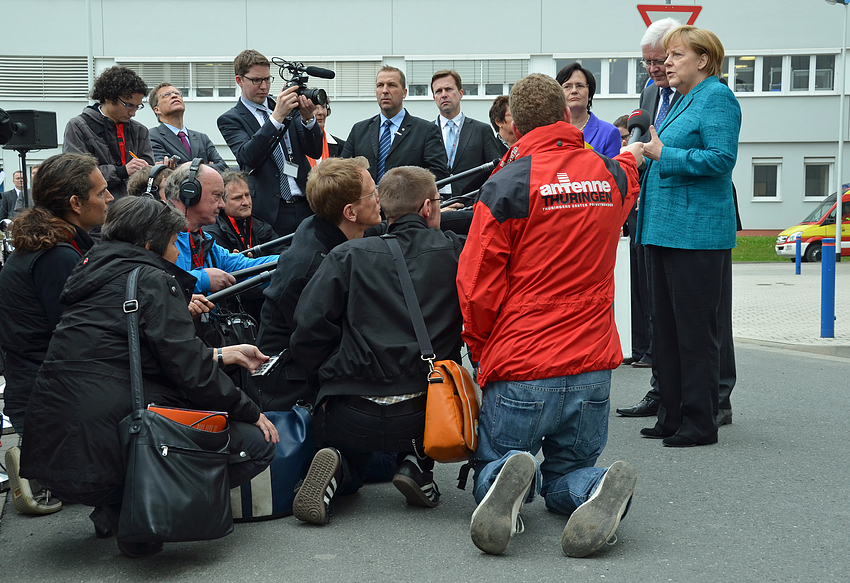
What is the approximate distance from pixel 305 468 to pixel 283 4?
29.3 meters

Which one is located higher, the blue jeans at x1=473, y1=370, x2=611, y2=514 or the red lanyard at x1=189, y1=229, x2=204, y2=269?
the red lanyard at x1=189, y1=229, x2=204, y2=269

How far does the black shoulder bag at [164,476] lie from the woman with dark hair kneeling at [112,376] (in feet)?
0.24

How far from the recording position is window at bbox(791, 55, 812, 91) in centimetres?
3362

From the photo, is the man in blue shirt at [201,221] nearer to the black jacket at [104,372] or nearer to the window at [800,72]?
the black jacket at [104,372]

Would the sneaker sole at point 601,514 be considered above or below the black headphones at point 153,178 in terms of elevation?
below

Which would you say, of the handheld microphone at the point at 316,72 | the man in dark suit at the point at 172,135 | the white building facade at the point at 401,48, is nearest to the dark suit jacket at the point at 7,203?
the man in dark suit at the point at 172,135

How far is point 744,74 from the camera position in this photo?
34.0 metres

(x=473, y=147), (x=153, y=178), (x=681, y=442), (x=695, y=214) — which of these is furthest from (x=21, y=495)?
(x=473, y=147)

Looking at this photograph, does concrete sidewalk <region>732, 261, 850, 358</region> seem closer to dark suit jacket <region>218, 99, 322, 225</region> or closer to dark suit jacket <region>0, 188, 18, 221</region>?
dark suit jacket <region>218, 99, 322, 225</region>

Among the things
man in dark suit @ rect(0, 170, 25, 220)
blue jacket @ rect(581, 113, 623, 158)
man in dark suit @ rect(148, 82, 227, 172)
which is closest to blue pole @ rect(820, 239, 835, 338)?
blue jacket @ rect(581, 113, 623, 158)

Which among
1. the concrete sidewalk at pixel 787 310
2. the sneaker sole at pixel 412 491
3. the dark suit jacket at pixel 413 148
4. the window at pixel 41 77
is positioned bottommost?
the concrete sidewalk at pixel 787 310

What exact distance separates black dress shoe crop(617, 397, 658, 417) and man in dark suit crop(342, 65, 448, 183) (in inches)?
91.3

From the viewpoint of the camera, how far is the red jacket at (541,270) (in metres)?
3.89

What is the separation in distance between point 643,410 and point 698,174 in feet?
6.26
